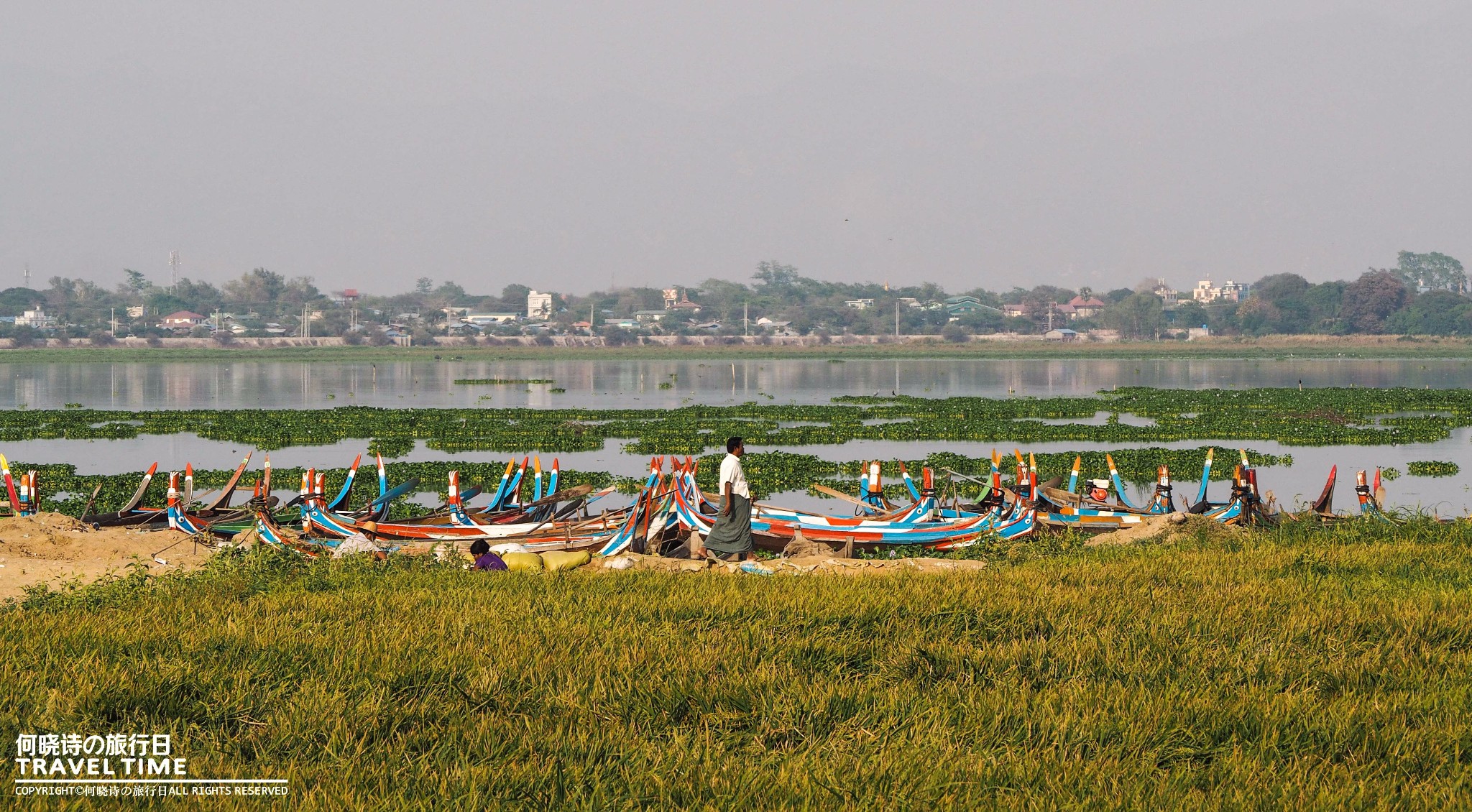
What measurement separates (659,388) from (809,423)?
904 inches

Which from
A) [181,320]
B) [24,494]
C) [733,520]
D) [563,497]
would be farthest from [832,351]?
[733,520]

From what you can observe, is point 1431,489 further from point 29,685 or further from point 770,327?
point 770,327

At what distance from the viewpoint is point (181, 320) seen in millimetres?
160625

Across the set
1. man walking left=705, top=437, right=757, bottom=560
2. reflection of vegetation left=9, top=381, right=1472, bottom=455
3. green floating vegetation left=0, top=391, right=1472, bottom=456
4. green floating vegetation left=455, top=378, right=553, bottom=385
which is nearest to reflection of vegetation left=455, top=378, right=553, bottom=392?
green floating vegetation left=455, top=378, right=553, bottom=385

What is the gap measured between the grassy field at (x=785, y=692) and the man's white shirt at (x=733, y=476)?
407 centimetres

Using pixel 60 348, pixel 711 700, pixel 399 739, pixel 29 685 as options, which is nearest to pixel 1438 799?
pixel 711 700

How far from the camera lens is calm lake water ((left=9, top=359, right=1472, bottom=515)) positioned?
1113 inches

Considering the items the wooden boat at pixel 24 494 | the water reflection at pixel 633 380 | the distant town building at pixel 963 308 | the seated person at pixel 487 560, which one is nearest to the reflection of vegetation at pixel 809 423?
the water reflection at pixel 633 380

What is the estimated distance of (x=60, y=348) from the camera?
13388cm

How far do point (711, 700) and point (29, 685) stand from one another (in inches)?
137

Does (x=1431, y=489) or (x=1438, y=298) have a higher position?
(x=1438, y=298)

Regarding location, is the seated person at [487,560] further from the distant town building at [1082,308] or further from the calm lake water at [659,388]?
the distant town building at [1082,308]

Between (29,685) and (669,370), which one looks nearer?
(29,685)

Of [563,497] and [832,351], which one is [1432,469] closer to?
[563,497]
